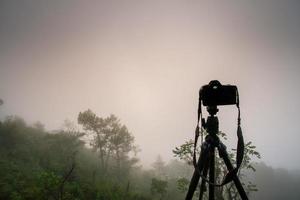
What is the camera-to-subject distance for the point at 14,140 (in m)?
42.4

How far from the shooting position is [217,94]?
13.1 ft

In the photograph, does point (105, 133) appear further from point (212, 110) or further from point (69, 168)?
point (212, 110)

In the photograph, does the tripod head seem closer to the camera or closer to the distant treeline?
the camera

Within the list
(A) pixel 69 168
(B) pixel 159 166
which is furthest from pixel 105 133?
(B) pixel 159 166

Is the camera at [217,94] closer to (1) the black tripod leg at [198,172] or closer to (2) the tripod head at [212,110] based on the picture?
(2) the tripod head at [212,110]

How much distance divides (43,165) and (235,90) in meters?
38.1

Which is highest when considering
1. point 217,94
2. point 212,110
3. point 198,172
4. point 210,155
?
point 217,94

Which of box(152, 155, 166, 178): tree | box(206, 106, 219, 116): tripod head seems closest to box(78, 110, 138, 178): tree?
box(152, 155, 166, 178): tree

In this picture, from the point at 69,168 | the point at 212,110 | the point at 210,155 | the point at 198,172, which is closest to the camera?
the point at 198,172

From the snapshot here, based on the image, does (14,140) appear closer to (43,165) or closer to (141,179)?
(43,165)

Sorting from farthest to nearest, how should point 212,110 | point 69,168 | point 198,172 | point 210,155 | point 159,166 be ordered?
point 159,166 < point 69,168 < point 212,110 < point 210,155 < point 198,172

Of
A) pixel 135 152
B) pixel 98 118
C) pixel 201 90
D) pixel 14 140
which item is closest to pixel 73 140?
pixel 98 118

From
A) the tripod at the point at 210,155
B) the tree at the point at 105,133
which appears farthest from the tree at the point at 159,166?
the tripod at the point at 210,155

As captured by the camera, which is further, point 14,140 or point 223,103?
point 14,140
